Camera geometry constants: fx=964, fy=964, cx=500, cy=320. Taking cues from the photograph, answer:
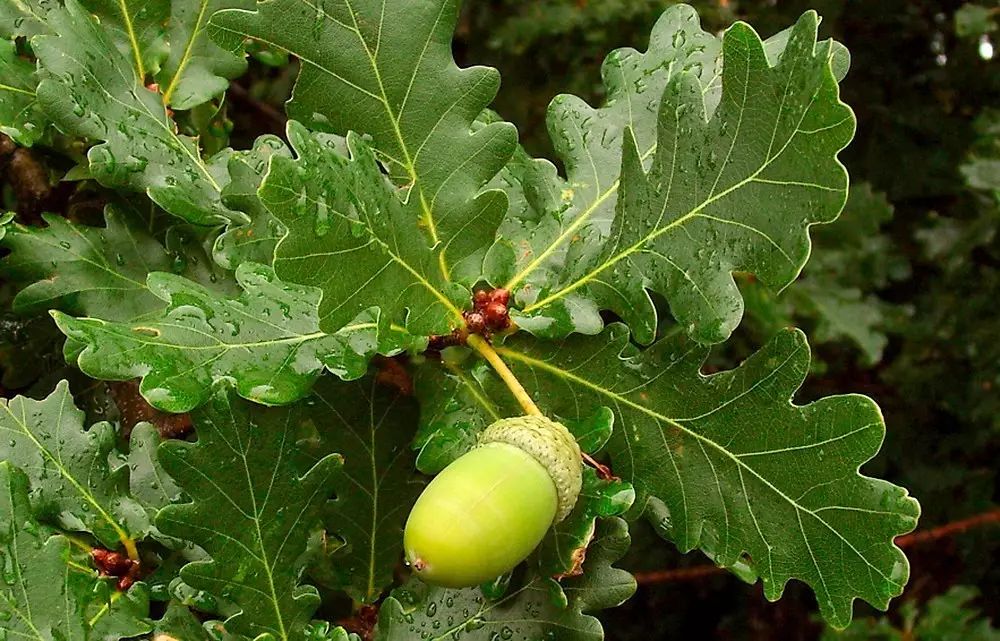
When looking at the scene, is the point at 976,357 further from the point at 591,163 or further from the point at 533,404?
the point at 533,404

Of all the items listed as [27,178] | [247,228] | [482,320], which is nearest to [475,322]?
[482,320]

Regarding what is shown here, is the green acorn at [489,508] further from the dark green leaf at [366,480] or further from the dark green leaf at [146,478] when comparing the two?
the dark green leaf at [146,478]

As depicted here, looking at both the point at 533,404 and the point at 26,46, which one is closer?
the point at 533,404

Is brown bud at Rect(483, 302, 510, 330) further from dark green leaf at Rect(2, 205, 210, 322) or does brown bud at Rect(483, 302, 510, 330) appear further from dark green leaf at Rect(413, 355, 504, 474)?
dark green leaf at Rect(2, 205, 210, 322)

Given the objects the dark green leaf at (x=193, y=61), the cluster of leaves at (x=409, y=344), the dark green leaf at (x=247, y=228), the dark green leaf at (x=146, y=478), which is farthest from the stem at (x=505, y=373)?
the dark green leaf at (x=193, y=61)

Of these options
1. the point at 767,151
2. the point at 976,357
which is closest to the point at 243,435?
the point at 767,151

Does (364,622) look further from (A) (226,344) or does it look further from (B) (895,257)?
(B) (895,257)
